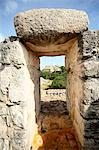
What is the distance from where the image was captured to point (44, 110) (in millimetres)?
5617

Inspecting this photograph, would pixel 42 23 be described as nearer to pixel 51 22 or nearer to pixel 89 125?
pixel 51 22

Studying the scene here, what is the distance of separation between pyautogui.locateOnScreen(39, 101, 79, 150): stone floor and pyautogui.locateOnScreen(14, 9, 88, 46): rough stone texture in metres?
1.94

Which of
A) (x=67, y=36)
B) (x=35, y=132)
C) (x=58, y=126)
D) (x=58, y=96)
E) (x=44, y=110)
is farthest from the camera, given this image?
(x=58, y=96)

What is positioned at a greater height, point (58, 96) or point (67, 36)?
point (67, 36)

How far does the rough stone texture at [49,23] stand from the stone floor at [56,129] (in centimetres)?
194

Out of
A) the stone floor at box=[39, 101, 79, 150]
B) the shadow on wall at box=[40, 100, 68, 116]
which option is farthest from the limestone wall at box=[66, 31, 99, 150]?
the shadow on wall at box=[40, 100, 68, 116]

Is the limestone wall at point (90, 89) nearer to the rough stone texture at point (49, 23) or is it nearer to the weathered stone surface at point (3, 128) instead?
the rough stone texture at point (49, 23)

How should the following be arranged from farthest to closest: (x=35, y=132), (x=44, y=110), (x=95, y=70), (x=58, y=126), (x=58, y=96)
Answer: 1. (x=58, y=96)
2. (x=44, y=110)
3. (x=58, y=126)
4. (x=35, y=132)
5. (x=95, y=70)

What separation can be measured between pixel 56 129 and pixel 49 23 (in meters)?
2.27

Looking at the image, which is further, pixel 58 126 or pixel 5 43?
pixel 58 126

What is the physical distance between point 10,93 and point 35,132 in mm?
1330

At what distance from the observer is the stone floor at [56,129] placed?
379 cm

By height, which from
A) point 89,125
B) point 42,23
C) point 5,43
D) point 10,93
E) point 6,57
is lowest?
point 89,125

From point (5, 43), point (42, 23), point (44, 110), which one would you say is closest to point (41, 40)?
point (42, 23)
